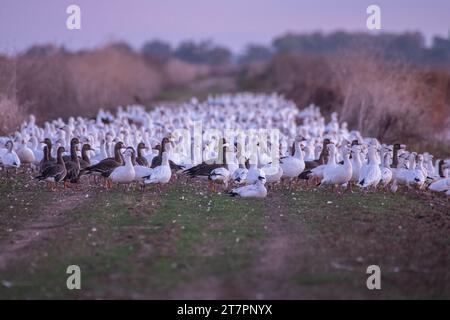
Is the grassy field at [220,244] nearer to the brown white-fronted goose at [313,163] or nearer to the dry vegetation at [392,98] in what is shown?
the brown white-fronted goose at [313,163]

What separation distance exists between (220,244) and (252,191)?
3022 mm

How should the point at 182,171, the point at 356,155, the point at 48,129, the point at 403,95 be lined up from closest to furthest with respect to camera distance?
the point at 356,155 < the point at 182,171 < the point at 48,129 < the point at 403,95

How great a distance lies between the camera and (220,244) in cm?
923

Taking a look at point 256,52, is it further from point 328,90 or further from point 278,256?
point 278,256

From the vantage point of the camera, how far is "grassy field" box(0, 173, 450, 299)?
7730 mm

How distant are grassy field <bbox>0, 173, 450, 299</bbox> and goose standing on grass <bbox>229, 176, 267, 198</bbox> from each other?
136 mm

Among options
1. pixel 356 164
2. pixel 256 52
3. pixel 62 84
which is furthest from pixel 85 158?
pixel 256 52

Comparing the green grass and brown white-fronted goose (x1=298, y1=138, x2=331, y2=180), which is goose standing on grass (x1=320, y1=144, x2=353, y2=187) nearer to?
brown white-fronted goose (x1=298, y1=138, x2=331, y2=180)

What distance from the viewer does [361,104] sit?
77.3 ft

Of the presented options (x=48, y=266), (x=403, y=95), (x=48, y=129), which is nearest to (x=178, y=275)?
(x=48, y=266)

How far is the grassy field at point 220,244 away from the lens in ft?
25.4

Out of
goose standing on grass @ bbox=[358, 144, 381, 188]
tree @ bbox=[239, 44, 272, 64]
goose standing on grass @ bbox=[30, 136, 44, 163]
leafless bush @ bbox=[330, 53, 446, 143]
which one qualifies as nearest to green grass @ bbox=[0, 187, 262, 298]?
goose standing on grass @ bbox=[358, 144, 381, 188]
